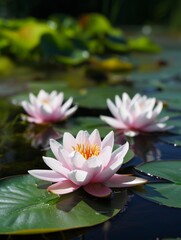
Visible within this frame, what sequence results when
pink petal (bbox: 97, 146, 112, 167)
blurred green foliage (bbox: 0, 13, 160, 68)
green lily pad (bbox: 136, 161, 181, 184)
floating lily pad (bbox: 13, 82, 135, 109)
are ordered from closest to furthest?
pink petal (bbox: 97, 146, 112, 167) → green lily pad (bbox: 136, 161, 181, 184) → floating lily pad (bbox: 13, 82, 135, 109) → blurred green foliage (bbox: 0, 13, 160, 68)

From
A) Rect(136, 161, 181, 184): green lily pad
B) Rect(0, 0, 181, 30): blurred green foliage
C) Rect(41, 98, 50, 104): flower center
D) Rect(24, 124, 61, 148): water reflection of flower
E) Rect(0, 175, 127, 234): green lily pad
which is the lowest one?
Rect(24, 124, 61, 148): water reflection of flower

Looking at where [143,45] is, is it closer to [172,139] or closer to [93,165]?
[172,139]

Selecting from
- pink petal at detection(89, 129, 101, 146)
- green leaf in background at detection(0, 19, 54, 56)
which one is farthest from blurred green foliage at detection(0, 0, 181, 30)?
pink petal at detection(89, 129, 101, 146)

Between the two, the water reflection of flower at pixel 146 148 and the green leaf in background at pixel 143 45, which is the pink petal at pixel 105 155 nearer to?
the water reflection of flower at pixel 146 148

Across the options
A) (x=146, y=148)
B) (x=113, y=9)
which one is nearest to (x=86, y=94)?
(x=146, y=148)

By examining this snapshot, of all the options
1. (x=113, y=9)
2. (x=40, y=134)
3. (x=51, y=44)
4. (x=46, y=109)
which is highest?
(x=113, y=9)

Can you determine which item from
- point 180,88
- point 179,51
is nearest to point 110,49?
point 179,51

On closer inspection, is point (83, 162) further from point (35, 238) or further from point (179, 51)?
point (179, 51)

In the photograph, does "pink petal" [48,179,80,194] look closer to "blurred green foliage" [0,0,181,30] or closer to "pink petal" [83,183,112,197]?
"pink petal" [83,183,112,197]
